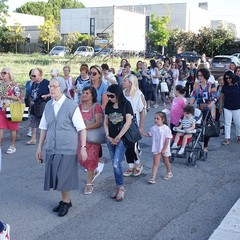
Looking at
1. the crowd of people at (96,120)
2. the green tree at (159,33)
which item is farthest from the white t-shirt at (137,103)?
the green tree at (159,33)

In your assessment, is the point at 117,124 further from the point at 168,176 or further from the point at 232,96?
the point at 232,96

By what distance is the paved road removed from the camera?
4789 millimetres

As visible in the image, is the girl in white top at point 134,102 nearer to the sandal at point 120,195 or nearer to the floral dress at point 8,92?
the sandal at point 120,195

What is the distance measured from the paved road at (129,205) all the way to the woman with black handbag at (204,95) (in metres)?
1.09

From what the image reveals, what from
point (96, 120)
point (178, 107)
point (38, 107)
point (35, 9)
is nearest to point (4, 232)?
point (96, 120)

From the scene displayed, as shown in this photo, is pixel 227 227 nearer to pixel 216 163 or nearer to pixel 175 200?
pixel 175 200

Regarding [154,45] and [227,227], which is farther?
[154,45]

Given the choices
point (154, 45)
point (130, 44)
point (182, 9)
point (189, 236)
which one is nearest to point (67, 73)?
point (189, 236)

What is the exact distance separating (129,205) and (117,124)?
44.4 inches

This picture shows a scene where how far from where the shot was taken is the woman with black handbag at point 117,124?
18.6 ft

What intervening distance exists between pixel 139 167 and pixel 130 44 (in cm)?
2113

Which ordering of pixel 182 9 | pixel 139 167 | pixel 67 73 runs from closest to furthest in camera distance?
1. pixel 139 167
2. pixel 67 73
3. pixel 182 9

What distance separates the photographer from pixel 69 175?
5.07 m

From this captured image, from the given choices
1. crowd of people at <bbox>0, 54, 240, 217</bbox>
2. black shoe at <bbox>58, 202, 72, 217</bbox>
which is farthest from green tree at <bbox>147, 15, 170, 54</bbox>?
black shoe at <bbox>58, 202, 72, 217</bbox>
